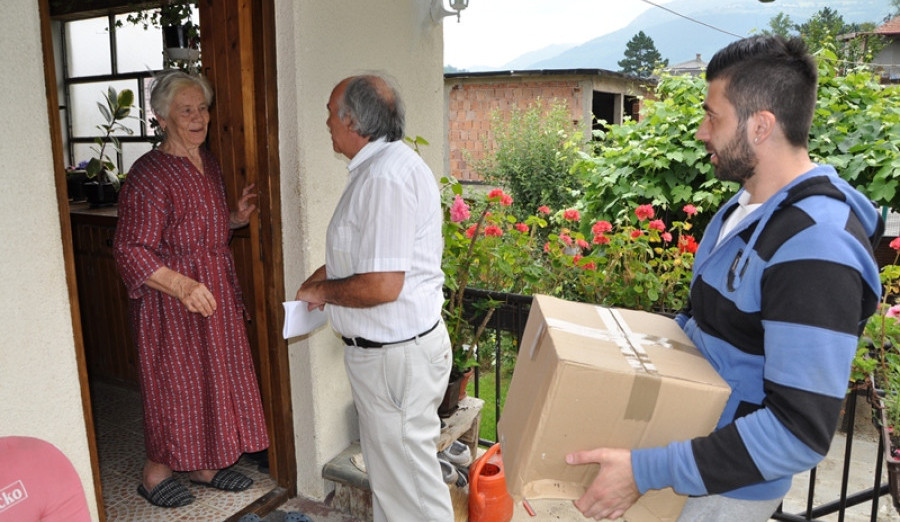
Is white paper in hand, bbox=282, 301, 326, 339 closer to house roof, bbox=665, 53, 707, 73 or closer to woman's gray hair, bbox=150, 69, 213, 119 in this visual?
woman's gray hair, bbox=150, 69, 213, 119

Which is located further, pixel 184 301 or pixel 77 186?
pixel 77 186

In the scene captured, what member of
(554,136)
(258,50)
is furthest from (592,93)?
(258,50)

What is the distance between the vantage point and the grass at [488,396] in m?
4.12

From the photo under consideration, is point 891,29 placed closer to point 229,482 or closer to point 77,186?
point 77,186

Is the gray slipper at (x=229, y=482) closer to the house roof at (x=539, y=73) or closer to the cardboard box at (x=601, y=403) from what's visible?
the cardboard box at (x=601, y=403)

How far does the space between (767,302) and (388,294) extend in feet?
3.51

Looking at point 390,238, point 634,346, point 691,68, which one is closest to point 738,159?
point 634,346

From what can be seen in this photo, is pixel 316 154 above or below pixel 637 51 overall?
below

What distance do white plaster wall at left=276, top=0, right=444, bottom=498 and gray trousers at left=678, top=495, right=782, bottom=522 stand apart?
162 cm

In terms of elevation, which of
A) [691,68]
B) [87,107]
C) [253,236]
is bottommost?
[253,236]

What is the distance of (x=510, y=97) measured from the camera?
10.6 m

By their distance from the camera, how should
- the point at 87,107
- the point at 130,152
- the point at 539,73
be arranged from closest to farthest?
the point at 130,152 < the point at 87,107 < the point at 539,73

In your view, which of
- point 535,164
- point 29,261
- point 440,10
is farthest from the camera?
point 535,164

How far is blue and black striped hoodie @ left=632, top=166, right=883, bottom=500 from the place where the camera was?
99 centimetres
